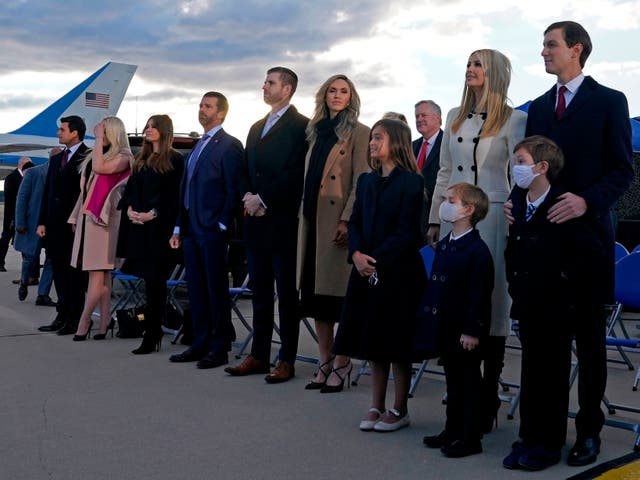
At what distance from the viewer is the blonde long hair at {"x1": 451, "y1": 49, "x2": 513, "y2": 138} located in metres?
4.76

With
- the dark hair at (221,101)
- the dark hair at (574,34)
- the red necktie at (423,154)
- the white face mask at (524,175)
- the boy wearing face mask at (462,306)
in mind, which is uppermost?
the dark hair at (574,34)

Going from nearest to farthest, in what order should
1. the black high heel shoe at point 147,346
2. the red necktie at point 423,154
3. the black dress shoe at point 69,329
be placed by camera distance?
the black high heel shoe at point 147,346, the red necktie at point 423,154, the black dress shoe at point 69,329

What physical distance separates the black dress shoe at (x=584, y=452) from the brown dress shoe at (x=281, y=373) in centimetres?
232

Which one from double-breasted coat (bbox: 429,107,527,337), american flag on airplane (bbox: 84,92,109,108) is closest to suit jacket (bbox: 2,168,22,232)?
double-breasted coat (bbox: 429,107,527,337)

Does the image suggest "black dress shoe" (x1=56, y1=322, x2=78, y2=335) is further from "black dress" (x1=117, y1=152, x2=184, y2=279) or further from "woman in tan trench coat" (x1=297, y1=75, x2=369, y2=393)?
"woman in tan trench coat" (x1=297, y1=75, x2=369, y2=393)

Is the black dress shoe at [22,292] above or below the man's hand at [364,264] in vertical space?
below

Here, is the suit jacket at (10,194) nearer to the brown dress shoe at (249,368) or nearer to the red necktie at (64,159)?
Result: the red necktie at (64,159)

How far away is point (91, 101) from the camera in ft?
128

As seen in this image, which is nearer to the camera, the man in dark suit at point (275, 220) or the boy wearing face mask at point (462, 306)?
the boy wearing face mask at point (462, 306)

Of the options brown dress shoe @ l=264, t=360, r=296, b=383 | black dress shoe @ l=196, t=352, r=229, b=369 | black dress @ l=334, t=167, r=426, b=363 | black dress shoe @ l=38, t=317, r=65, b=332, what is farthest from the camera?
black dress shoe @ l=38, t=317, r=65, b=332

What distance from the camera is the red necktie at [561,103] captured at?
4293mm

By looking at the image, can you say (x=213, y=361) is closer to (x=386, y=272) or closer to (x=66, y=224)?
(x=386, y=272)

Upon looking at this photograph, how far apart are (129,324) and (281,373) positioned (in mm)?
2385

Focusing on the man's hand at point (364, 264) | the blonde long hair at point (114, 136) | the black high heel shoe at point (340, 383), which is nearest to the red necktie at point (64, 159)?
the blonde long hair at point (114, 136)
